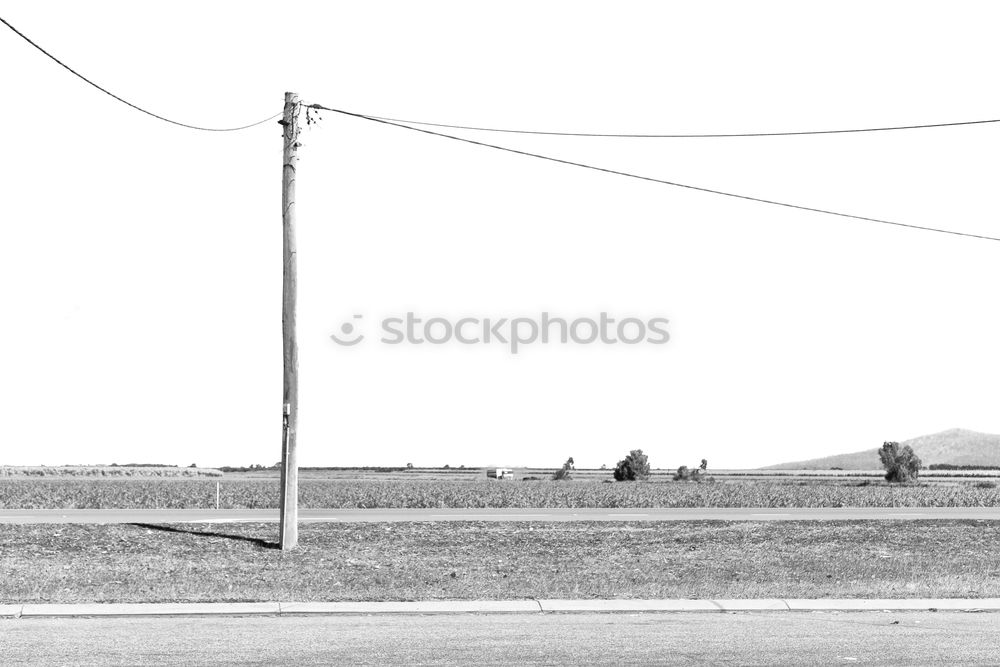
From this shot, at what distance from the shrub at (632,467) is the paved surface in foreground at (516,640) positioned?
6560 centimetres

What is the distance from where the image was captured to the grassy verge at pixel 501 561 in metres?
17.9

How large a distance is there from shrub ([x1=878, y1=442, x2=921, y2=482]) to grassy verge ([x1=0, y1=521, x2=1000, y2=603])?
189 ft

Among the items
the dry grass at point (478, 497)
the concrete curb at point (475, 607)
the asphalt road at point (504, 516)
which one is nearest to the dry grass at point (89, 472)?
the dry grass at point (478, 497)

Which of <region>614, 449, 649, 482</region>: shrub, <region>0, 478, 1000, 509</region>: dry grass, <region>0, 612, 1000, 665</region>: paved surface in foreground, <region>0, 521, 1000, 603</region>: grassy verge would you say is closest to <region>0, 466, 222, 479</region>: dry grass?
<region>614, 449, 649, 482</region>: shrub

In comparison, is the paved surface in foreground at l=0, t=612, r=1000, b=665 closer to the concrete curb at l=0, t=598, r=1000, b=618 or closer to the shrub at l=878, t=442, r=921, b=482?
the concrete curb at l=0, t=598, r=1000, b=618

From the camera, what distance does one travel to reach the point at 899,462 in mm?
82688

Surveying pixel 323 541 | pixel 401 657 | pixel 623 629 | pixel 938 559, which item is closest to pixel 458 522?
pixel 323 541

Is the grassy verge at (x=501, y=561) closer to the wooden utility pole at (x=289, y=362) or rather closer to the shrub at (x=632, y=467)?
the wooden utility pole at (x=289, y=362)

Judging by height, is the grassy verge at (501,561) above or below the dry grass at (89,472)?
below

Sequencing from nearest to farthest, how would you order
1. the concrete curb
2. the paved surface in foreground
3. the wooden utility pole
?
1. the paved surface in foreground
2. the concrete curb
3. the wooden utility pole

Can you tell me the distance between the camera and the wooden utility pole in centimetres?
2189

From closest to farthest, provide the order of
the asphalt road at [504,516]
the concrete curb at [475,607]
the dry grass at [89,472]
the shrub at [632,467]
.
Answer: the concrete curb at [475,607] < the asphalt road at [504,516] < the shrub at [632,467] < the dry grass at [89,472]

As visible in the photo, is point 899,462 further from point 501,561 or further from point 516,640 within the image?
point 516,640

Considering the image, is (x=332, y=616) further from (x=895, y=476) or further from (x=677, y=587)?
(x=895, y=476)
